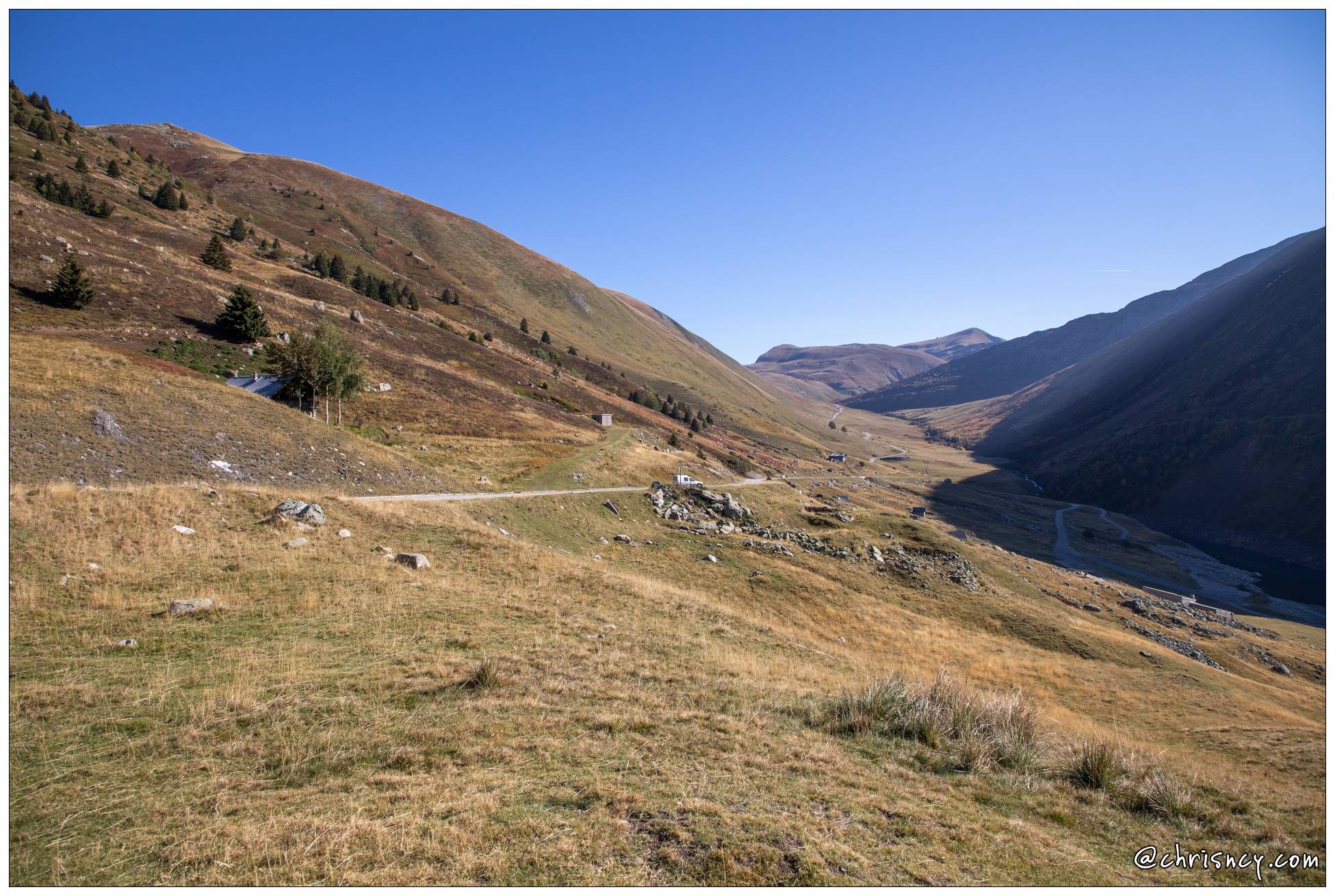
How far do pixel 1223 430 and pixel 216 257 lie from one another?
174 m

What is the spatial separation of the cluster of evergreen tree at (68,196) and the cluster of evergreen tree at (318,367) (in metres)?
41.9

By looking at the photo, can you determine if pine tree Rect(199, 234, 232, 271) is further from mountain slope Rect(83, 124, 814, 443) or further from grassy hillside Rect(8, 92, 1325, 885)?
mountain slope Rect(83, 124, 814, 443)

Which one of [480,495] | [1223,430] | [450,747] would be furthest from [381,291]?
[1223,430]

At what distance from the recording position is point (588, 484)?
3938 centimetres

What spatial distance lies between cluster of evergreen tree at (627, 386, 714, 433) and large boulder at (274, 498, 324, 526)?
245ft

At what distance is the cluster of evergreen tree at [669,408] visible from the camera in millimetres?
95938

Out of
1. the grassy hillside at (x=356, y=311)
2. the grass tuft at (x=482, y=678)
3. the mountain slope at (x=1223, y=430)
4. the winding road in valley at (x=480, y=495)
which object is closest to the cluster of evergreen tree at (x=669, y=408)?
the grassy hillside at (x=356, y=311)

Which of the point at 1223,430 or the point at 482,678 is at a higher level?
the point at 1223,430

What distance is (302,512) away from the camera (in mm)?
19391

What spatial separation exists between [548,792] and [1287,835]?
1100cm

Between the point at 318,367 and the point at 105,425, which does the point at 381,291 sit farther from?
the point at 105,425

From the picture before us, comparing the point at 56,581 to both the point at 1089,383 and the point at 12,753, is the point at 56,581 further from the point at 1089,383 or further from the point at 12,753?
the point at 1089,383

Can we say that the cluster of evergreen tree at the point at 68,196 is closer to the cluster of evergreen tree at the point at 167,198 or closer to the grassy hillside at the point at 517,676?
the grassy hillside at the point at 517,676

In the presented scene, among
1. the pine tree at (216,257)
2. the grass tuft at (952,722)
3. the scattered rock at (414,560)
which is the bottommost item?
the scattered rock at (414,560)
